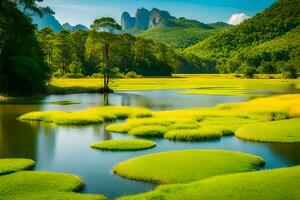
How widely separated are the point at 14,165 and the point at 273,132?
21.1 metres

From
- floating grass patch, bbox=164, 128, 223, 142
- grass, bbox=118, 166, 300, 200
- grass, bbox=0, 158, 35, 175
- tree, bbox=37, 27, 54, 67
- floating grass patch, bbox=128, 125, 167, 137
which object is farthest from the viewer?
tree, bbox=37, 27, 54, 67

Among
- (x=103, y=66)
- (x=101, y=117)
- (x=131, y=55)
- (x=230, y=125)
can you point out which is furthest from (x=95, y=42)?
(x=131, y=55)

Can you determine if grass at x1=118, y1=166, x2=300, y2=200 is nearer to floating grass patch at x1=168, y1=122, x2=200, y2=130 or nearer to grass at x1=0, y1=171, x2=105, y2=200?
grass at x1=0, y1=171, x2=105, y2=200

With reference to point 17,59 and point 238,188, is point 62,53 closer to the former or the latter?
point 17,59

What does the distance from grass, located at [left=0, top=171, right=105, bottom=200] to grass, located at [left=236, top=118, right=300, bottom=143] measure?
1746 centimetres

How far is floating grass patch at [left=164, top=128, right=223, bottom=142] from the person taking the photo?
1426 inches

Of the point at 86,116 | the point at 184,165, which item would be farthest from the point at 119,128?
the point at 184,165

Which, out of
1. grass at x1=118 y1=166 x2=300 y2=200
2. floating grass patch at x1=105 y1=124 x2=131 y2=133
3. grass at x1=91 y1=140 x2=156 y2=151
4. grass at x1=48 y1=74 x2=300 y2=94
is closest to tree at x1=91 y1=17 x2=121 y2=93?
grass at x1=48 y1=74 x2=300 y2=94

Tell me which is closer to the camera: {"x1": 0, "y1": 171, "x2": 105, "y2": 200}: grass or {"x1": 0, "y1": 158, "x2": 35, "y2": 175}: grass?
{"x1": 0, "y1": 171, "x2": 105, "y2": 200}: grass

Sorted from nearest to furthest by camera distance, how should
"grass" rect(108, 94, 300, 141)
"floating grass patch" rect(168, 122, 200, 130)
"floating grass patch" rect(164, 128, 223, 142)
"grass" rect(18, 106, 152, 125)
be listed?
"floating grass patch" rect(164, 128, 223, 142) < "grass" rect(108, 94, 300, 141) < "floating grass patch" rect(168, 122, 200, 130) < "grass" rect(18, 106, 152, 125)

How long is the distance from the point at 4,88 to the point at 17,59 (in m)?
5.54

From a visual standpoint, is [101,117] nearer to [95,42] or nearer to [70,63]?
[95,42]

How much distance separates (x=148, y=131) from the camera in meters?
38.7

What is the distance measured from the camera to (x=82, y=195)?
20.3 metres
